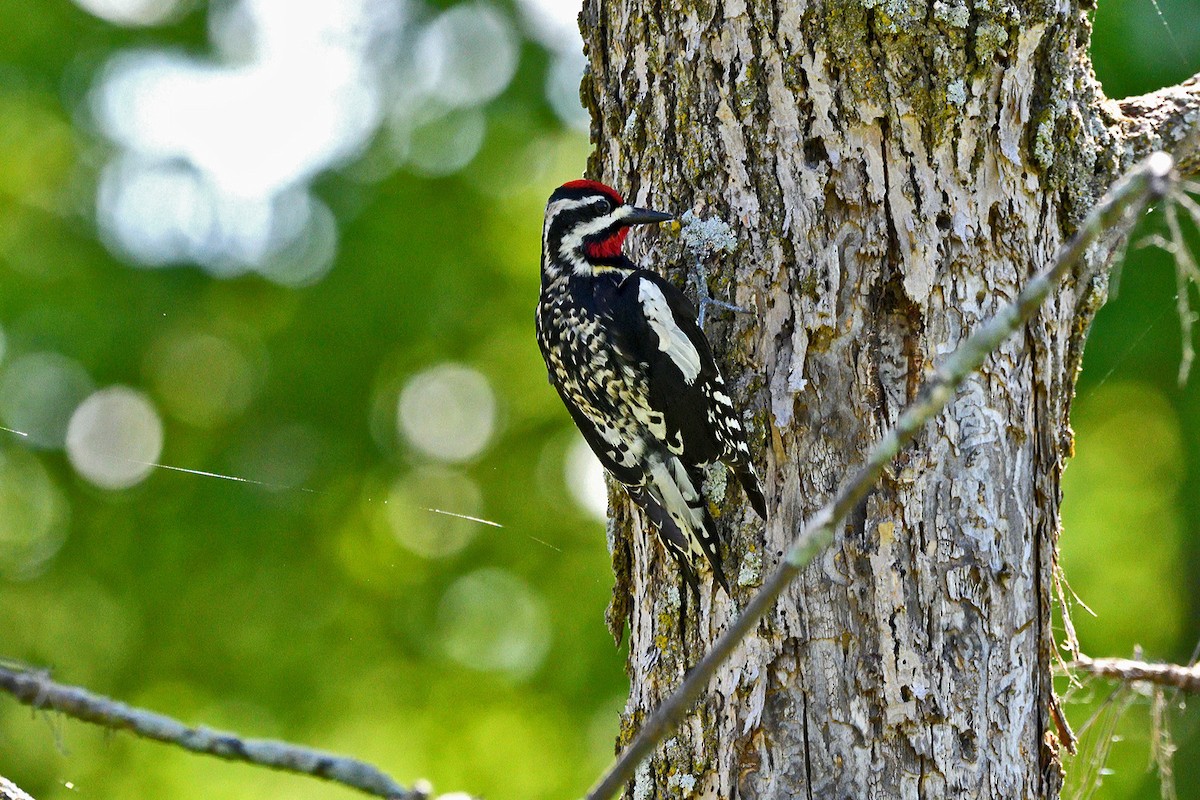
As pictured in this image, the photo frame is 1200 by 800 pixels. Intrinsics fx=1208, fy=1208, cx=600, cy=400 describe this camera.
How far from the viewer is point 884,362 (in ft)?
8.20

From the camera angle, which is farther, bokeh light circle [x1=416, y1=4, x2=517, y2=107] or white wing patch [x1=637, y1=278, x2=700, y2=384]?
bokeh light circle [x1=416, y1=4, x2=517, y2=107]

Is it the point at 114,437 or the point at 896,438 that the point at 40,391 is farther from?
the point at 896,438

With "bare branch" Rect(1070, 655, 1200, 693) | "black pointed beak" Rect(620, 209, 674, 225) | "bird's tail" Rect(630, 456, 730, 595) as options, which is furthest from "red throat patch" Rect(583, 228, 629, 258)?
"bare branch" Rect(1070, 655, 1200, 693)

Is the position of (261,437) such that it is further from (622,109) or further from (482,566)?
(622,109)

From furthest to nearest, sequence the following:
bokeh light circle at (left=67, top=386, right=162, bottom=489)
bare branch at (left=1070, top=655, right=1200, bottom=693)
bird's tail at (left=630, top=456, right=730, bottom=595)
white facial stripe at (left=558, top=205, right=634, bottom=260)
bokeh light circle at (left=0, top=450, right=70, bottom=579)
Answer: bokeh light circle at (left=0, top=450, right=70, bottom=579) < bokeh light circle at (left=67, top=386, right=162, bottom=489) < white facial stripe at (left=558, top=205, right=634, bottom=260) < bird's tail at (left=630, top=456, right=730, bottom=595) < bare branch at (left=1070, top=655, right=1200, bottom=693)

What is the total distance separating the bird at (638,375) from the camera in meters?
2.59

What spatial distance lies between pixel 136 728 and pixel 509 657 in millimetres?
4723

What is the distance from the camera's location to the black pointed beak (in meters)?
2.72

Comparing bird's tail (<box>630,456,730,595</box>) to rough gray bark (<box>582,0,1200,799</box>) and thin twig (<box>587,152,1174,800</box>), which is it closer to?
rough gray bark (<box>582,0,1200,799</box>)

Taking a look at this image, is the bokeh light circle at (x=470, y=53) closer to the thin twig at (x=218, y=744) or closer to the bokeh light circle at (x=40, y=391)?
the bokeh light circle at (x=40, y=391)

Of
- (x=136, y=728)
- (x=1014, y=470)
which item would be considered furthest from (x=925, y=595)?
(x=136, y=728)

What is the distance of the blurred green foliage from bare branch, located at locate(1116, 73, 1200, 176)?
8.41ft

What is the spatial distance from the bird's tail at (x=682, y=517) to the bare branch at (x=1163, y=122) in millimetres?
1279

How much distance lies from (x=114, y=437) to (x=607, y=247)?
3.70m
